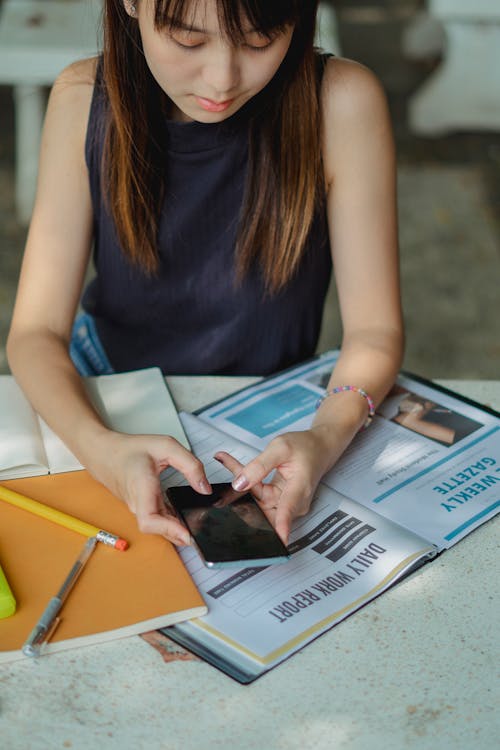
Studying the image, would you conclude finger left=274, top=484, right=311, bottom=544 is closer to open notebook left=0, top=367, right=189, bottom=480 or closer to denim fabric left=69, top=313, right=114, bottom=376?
open notebook left=0, top=367, right=189, bottom=480

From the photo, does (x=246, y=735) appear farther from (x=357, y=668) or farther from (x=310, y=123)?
(x=310, y=123)

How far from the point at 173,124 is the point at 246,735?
2.89 ft

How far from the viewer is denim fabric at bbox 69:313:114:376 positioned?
162cm

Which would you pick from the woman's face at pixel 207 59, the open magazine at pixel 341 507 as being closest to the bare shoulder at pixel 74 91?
the woman's face at pixel 207 59

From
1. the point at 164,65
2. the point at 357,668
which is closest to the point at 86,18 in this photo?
the point at 164,65

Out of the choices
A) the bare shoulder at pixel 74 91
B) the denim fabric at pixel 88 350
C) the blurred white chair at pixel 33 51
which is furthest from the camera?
the blurred white chair at pixel 33 51

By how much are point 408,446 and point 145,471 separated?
A: 34 centimetres

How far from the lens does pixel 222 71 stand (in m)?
1.11

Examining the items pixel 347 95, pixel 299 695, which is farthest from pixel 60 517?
pixel 347 95

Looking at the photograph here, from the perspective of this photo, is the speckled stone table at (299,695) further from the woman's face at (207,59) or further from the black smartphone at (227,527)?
the woman's face at (207,59)

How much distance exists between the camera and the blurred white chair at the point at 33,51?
334cm

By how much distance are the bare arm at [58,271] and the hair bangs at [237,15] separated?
0.35m

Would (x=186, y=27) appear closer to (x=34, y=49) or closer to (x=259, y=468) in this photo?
(x=259, y=468)

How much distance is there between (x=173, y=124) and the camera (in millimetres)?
1386
